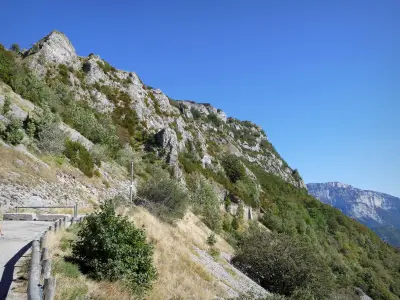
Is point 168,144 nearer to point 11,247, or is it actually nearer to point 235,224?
point 235,224

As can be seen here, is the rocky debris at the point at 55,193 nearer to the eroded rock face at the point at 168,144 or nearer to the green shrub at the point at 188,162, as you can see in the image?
the eroded rock face at the point at 168,144

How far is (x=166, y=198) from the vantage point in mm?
25312

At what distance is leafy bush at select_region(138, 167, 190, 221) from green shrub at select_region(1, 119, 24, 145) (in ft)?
30.8

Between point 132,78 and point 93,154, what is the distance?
108ft

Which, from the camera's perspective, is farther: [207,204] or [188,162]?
[188,162]

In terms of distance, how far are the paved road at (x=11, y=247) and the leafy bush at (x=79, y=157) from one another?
40.7 feet

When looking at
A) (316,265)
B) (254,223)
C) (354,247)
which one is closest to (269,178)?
(354,247)

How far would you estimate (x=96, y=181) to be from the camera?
2780cm

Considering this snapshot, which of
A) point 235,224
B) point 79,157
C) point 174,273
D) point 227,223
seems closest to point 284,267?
point 174,273

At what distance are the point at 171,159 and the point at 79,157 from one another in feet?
66.0

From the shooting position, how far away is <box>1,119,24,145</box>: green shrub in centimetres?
2323

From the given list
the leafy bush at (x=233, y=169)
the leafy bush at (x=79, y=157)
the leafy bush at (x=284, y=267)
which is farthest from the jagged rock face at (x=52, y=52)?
the leafy bush at (x=233, y=169)

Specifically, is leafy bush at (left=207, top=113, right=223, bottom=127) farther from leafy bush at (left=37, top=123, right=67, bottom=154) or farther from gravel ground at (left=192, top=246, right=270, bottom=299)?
gravel ground at (left=192, top=246, right=270, bottom=299)

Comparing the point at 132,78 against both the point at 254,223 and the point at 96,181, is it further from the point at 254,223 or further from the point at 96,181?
the point at 96,181
